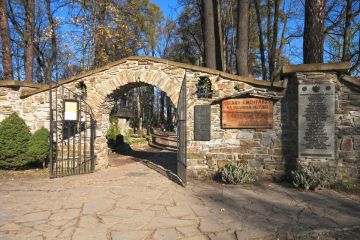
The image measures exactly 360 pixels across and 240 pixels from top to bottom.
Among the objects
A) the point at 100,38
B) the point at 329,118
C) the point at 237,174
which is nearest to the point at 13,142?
the point at 237,174

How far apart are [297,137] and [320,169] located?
0.79m

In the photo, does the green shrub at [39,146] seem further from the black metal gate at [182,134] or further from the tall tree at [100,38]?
the tall tree at [100,38]

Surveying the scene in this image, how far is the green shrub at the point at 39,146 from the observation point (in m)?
7.77

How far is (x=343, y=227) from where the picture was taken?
3.78 meters

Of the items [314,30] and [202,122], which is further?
[202,122]

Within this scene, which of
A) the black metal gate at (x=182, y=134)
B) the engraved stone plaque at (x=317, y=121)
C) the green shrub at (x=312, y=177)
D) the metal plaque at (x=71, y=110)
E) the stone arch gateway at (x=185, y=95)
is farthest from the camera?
the metal plaque at (x=71, y=110)

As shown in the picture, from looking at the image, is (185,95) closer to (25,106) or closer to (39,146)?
(39,146)

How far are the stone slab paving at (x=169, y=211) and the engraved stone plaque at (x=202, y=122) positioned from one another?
3.78ft

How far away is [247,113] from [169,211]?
327 centimetres

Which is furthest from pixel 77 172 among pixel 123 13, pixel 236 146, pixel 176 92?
pixel 123 13

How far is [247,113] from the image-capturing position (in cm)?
683

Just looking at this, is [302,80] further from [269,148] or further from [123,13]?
[123,13]

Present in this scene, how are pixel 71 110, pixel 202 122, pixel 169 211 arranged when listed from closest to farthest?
pixel 169 211 → pixel 202 122 → pixel 71 110

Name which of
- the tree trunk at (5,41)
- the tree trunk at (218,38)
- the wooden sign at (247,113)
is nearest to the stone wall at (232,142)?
the wooden sign at (247,113)
